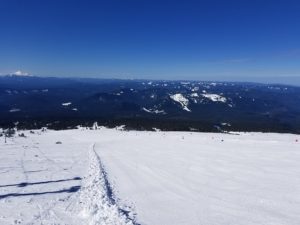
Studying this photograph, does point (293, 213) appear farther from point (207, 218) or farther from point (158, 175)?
point (158, 175)

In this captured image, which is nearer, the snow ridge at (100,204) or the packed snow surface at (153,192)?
the snow ridge at (100,204)

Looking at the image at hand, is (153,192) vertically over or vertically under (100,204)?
under

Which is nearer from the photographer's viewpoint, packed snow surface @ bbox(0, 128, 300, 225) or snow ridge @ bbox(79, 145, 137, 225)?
→ snow ridge @ bbox(79, 145, 137, 225)

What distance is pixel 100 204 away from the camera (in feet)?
40.3

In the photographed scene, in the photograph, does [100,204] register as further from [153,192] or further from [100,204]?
[153,192]

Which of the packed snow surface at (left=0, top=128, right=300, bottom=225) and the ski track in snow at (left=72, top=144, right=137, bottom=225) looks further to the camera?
the packed snow surface at (left=0, top=128, right=300, bottom=225)

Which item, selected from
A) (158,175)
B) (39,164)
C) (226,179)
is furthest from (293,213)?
(39,164)

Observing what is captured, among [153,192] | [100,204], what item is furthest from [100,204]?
[153,192]

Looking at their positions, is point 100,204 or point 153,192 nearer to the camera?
point 100,204

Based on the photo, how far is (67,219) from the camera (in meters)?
10.8

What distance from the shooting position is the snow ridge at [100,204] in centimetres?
1052

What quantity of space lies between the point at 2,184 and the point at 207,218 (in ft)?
35.6

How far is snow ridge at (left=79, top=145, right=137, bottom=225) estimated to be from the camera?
10523 mm

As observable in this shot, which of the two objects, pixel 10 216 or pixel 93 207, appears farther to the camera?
pixel 93 207
